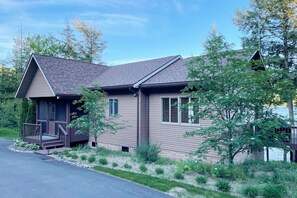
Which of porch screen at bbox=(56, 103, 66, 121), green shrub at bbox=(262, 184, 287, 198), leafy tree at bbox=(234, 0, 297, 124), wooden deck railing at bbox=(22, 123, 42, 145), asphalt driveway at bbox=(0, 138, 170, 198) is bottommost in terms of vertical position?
asphalt driveway at bbox=(0, 138, 170, 198)

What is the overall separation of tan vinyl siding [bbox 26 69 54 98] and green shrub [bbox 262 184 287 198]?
11.7 metres

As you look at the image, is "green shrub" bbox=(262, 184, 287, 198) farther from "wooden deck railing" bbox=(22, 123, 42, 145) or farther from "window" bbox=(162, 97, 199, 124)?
"wooden deck railing" bbox=(22, 123, 42, 145)

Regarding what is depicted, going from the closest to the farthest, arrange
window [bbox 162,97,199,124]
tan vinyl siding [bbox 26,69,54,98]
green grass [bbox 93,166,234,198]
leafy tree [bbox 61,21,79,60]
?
green grass [bbox 93,166,234,198], window [bbox 162,97,199,124], tan vinyl siding [bbox 26,69,54,98], leafy tree [bbox 61,21,79,60]

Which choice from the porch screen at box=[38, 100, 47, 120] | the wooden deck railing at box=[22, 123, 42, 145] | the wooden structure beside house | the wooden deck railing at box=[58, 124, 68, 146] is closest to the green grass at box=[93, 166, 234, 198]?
the wooden structure beside house

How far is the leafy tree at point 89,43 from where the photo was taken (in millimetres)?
31547

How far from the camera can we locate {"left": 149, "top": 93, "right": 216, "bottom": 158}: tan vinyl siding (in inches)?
411

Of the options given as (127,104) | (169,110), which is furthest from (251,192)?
(127,104)

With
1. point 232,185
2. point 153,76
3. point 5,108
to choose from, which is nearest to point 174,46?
point 153,76

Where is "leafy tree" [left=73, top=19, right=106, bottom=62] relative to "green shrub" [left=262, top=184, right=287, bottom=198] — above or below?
above

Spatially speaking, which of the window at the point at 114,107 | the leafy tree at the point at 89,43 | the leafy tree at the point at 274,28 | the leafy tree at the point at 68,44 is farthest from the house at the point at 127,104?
the leafy tree at the point at 89,43

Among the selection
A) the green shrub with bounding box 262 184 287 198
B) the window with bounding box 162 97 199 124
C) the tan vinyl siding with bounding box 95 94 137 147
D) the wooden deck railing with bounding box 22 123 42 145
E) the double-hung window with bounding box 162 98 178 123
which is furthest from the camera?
the wooden deck railing with bounding box 22 123 42 145

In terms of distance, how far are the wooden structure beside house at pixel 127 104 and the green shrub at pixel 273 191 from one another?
4.43 meters

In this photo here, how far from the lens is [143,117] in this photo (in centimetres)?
1197

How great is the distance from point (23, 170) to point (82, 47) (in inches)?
1013
